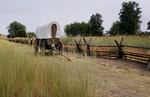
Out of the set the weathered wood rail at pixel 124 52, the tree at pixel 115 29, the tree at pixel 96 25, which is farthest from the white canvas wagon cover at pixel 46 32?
the tree at pixel 96 25

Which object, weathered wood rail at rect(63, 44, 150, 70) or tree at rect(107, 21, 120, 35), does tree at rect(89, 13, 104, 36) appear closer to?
tree at rect(107, 21, 120, 35)

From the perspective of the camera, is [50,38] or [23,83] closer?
[23,83]

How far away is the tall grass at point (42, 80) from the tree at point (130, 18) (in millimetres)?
64963

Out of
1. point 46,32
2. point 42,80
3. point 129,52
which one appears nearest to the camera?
point 42,80

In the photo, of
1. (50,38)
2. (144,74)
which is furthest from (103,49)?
(144,74)

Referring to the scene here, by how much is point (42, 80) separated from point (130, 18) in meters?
68.9

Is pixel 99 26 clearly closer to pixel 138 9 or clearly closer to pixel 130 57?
pixel 138 9

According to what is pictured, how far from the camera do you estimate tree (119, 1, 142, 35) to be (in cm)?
7269

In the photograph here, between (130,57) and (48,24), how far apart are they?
7.32 meters

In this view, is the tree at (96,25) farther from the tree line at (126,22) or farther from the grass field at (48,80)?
the grass field at (48,80)

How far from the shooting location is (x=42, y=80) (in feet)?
22.3

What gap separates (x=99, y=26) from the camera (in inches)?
3204

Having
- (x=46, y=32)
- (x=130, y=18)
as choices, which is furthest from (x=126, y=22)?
(x=46, y=32)

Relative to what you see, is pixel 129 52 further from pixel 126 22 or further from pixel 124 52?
pixel 126 22
